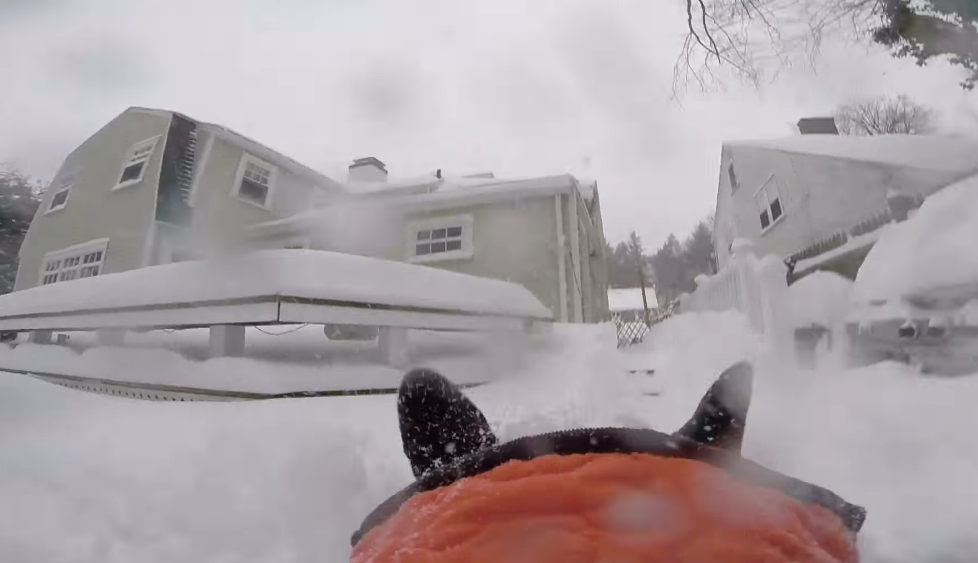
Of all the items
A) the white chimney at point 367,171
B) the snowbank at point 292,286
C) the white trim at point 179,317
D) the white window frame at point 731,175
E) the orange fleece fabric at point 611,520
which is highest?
the white chimney at point 367,171

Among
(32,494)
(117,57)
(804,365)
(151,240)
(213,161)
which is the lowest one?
(32,494)

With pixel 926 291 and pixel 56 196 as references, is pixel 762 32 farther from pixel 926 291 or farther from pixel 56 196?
pixel 56 196

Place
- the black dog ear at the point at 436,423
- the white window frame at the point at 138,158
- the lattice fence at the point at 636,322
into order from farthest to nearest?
1. the white window frame at the point at 138,158
2. the lattice fence at the point at 636,322
3. the black dog ear at the point at 436,423

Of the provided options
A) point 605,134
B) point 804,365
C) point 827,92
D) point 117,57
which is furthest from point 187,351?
point 827,92

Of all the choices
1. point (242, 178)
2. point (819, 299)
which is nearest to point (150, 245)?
point (242, 178)

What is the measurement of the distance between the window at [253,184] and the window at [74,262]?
0.19 metres

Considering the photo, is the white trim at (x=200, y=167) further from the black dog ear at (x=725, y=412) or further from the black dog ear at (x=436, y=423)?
the black dog ear at (x=725, y=412)

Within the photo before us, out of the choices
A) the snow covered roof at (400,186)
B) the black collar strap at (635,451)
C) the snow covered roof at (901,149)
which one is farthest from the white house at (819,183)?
the snow covered roof at (400,186)

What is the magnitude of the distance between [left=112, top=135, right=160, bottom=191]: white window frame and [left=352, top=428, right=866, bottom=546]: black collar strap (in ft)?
1.78

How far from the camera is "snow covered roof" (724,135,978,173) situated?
0.42 m

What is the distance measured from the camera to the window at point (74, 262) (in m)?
0.55

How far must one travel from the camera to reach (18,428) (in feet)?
1.68

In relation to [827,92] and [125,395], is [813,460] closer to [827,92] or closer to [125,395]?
[827,92]

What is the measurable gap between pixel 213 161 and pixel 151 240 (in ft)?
0.38
